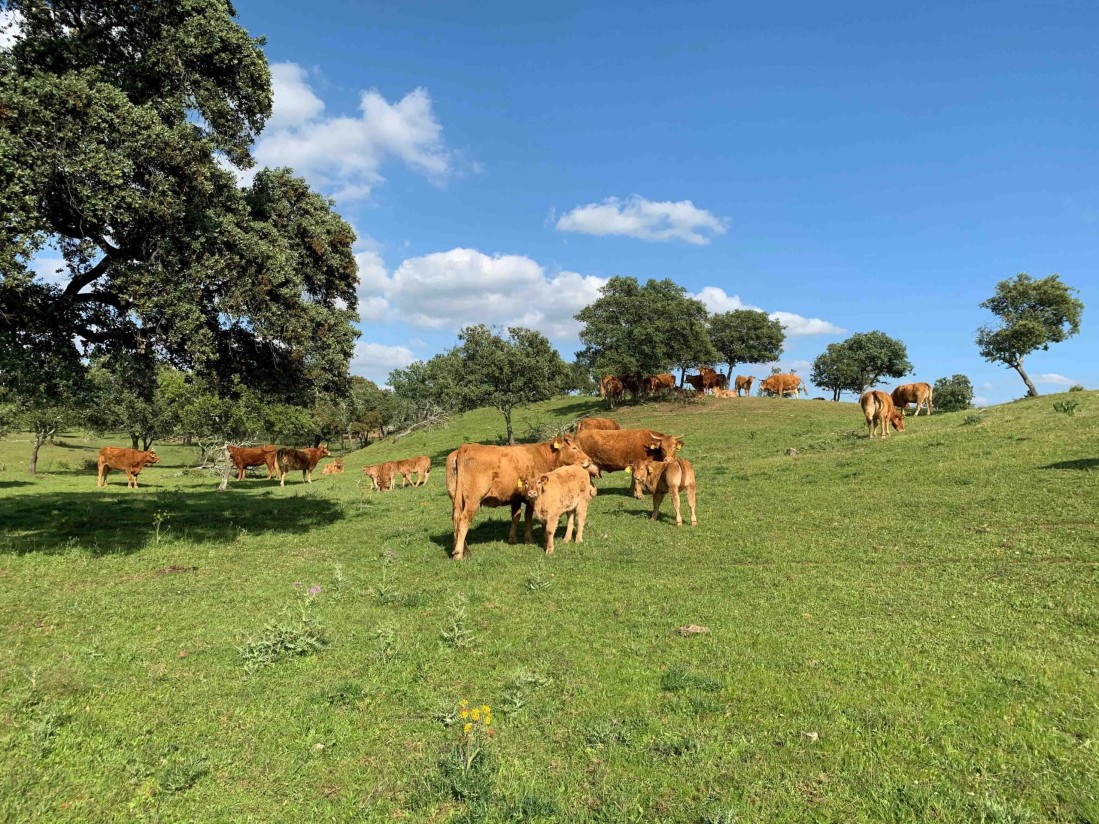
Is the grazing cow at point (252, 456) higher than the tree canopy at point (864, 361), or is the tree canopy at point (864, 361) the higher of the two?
the tree canopy at point (864, 361)

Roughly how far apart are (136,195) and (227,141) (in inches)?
154

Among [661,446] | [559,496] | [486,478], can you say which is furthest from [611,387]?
[486,478]

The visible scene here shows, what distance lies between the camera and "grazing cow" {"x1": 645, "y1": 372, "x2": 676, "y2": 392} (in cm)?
5028

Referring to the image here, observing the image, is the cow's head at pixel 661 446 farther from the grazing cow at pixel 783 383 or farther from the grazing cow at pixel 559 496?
the grazing cow at pixel 783 383

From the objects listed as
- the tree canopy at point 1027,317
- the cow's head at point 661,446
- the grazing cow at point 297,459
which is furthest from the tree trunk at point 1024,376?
the grazing cow at point 297,459

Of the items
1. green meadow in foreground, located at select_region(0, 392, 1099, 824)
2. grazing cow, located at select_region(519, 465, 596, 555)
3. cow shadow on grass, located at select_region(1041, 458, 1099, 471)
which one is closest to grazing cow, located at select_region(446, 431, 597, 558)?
grazing cow, located at select_region(519, 465, 596, 555)

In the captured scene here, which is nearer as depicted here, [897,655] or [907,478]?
[897,655]

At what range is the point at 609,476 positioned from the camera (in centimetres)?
2388

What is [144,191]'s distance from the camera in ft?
37.3

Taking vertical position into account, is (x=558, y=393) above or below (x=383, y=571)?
above

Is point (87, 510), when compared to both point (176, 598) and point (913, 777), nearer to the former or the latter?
point (176, 598)

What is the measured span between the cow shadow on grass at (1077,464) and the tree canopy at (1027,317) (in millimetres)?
29537

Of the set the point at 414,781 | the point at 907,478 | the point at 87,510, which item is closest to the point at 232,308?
the point at 87,510

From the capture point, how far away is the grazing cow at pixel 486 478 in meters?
12.1
